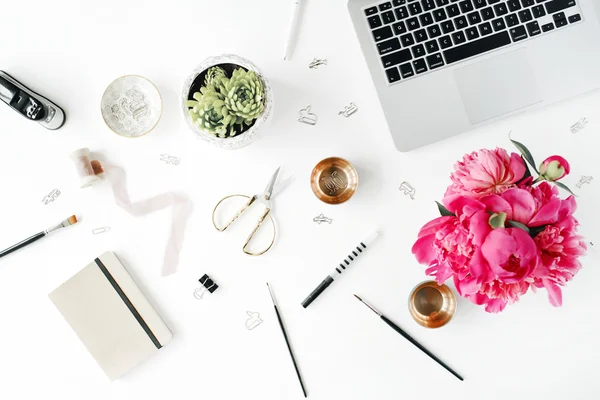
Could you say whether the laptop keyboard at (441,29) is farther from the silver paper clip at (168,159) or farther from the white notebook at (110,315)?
the white notebook at (110,315)

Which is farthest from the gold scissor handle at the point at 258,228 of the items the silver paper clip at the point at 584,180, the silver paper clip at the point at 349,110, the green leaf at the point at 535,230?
the silver paper clip at the point at 584,180

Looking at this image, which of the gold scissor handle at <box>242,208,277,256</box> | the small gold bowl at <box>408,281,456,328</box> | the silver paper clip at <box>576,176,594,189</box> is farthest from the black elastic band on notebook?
the silver paper clip at <box>576,176,594,189</box>

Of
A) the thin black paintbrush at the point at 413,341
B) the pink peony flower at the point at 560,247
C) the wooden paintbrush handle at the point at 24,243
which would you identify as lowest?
the thin black paintbrush at the point at 413,341

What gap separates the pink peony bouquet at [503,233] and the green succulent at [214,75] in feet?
1.22

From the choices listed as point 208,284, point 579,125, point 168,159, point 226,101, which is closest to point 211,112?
point 226,101

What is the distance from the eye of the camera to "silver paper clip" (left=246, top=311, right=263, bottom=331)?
2.73ft

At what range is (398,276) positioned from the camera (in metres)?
0.83

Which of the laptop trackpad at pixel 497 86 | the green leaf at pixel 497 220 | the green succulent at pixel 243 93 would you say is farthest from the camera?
the laptop trackpad at pixel 497 86

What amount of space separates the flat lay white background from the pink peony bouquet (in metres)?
0.24

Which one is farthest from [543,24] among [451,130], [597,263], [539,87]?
[597,263]

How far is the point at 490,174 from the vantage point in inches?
22.6

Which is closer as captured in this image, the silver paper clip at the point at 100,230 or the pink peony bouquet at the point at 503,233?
the pink peony bouquet at the point at 503,233

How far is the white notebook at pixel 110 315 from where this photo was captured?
0.82 m

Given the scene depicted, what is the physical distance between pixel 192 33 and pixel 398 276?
573 mm
